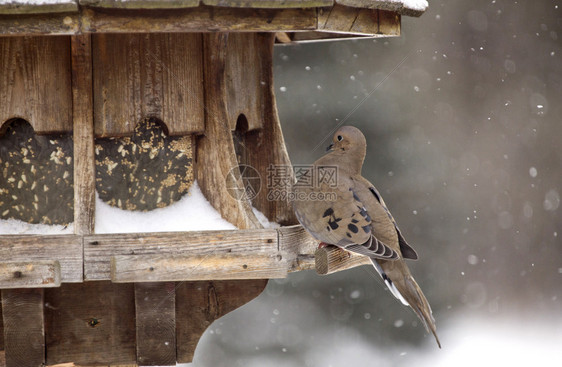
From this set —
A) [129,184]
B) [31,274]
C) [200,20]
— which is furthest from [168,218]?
[200,20]

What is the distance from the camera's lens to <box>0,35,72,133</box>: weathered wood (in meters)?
3.72

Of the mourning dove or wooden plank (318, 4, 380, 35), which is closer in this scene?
wooden plank (318, 4, 380, 35)

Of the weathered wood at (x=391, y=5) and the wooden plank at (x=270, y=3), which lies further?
the weathered wood at (x=391, y=5)

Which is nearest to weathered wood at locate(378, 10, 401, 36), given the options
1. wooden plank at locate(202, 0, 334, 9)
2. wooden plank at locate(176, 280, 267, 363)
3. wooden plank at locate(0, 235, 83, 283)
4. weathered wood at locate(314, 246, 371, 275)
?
wooden plank at locate(202, 0, 334, 9)

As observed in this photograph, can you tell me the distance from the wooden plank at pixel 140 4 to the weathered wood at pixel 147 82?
62cm

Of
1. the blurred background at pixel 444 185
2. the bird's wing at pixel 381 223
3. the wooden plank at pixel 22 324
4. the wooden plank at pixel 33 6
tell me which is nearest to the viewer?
the wooden plank at pixel 33 6

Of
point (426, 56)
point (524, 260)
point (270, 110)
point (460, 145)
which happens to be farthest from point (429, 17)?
point (270, 110)

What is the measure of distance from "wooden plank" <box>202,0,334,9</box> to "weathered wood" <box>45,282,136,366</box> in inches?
49.9

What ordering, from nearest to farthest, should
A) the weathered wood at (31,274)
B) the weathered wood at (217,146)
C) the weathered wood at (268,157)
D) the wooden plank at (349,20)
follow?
the weathered wood at (31,274), the wooden plank at (349,20), the weathered wood at (217,146), the weathered wood at (268,157)

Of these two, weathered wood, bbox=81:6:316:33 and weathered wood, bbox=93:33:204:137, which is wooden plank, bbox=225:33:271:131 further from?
weathered wood, bbox=81:6:316:33

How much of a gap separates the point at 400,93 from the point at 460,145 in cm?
66

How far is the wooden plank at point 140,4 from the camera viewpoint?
314 centimetres

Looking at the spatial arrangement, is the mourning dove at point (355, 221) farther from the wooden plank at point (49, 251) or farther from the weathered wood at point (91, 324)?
the wooden plank at point (49, 251)

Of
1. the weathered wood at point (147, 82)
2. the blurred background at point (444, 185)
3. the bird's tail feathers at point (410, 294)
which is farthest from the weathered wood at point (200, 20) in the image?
the blurred background at point (444, 185)
